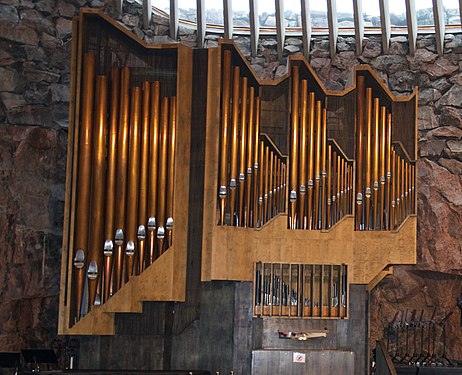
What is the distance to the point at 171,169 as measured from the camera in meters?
9.91

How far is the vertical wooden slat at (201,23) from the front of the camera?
38.1ft

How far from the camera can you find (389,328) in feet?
38.0

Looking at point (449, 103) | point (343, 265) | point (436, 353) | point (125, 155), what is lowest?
point (436, 353)

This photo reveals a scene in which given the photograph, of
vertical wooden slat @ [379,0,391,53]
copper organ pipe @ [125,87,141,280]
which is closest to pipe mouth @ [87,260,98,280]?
copper organ pipe @ [125,87,141,280]

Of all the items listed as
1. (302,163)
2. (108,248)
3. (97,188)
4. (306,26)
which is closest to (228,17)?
(306,26)

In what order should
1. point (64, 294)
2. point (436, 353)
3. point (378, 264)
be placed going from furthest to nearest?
point (436, 353), point (378, 264), point (64, 294)

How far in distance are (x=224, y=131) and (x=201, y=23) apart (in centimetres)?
227

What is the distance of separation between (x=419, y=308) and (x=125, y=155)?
164 inches

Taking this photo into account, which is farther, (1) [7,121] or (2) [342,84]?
(2) [342,84]

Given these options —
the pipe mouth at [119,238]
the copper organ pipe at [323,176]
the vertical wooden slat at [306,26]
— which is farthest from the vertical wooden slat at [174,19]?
the pipe mouth at [119,238]

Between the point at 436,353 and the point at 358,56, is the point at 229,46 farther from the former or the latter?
the point at 436,353

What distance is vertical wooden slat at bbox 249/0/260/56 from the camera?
1161 cm

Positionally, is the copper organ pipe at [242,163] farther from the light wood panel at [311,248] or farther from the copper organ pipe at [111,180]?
the copper organ pipe at [111,180]

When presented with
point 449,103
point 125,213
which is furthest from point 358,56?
point 125,213
